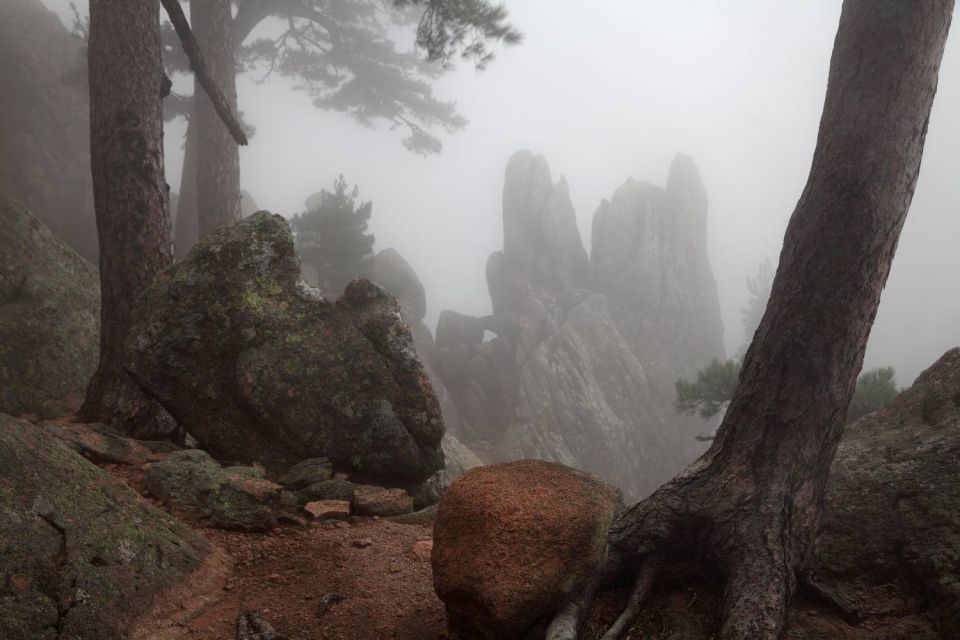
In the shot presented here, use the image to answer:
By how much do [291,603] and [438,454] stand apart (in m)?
3.17

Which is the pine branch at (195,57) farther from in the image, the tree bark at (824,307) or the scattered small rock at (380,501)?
the tree bark at (824,307)

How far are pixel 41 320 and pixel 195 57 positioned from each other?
4.28 metres

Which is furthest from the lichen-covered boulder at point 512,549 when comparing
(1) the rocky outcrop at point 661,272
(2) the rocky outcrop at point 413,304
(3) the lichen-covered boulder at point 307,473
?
(1) the rocky outcrop at point 661,272

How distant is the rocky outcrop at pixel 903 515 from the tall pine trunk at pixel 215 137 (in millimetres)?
12304

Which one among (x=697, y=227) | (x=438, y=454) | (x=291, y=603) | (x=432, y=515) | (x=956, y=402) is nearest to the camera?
(x=291, y=603)

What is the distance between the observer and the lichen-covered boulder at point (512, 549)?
3.28 metres

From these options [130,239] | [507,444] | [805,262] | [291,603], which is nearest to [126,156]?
[130,239]

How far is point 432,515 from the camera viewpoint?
20.1 feet

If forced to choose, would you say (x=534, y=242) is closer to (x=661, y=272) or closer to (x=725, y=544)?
(x=661, y=272)

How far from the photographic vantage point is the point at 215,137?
42.3 feet

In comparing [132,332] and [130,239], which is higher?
[130,239]

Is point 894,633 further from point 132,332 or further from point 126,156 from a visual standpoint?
point 126,156

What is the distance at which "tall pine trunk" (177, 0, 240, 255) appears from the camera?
12586mm

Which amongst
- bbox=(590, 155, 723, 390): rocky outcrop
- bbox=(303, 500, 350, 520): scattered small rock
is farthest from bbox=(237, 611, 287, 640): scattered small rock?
bbox=(590, 155, 723, 390): rocky outcrop
